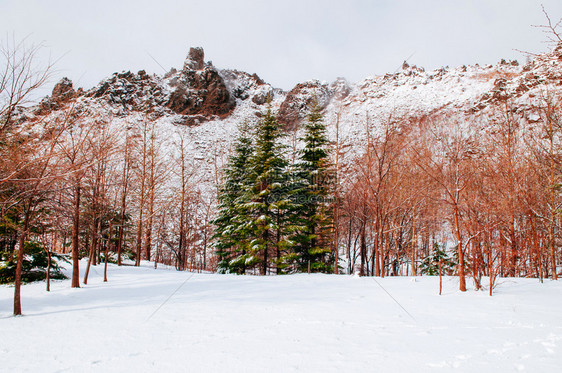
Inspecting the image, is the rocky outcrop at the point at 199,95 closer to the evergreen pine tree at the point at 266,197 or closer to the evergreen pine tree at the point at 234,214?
the evergreen pine tree at the point at 234,214

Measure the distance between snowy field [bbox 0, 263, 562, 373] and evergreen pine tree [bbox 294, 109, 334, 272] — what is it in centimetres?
648

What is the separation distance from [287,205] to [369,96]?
47.5 meters

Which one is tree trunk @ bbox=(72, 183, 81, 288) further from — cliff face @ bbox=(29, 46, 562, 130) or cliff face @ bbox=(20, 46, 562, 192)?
cliff face @ bbox=(29, 46, 562, 130)

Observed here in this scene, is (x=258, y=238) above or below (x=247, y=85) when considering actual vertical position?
below

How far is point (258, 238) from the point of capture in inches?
595

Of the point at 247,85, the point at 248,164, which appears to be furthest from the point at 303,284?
the point at 247,85

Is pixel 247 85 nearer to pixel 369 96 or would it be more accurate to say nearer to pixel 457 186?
pixel 369 96

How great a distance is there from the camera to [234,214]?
1778 cm

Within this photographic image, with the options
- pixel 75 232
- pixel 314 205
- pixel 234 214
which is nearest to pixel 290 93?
pixel 234 214

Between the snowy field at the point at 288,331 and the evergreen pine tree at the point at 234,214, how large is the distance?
7410 millimetres

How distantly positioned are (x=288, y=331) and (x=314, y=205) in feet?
34.0

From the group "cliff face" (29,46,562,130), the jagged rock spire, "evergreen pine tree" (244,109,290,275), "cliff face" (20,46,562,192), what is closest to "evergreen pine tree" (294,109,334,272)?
"evergreen pine tree" (244,109,290,275)

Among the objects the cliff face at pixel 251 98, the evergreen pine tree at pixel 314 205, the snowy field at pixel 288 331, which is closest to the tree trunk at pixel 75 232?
the snowy field at pixel 288 331

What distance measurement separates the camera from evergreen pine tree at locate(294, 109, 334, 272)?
48.3 feet
